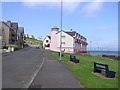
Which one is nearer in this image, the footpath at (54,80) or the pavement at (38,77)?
the footpath at (54,80)

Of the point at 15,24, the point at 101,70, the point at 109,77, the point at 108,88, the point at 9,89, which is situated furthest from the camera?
the point at 15,24

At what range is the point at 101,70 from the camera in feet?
60.4

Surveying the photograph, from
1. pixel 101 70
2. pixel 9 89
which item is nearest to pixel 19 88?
pixel 9 89

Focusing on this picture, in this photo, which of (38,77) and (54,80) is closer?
(54,80)

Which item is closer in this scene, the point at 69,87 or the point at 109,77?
the point at 69,87

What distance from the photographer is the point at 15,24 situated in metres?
131

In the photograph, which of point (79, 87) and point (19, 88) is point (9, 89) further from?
point (79, 87)

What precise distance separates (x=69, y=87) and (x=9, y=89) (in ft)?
8.78

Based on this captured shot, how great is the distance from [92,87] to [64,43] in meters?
86.8

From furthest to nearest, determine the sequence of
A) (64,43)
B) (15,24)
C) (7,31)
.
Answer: (15,24) → (7,31) → (64,43)

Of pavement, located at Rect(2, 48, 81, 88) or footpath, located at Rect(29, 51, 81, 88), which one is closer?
footpath, located at Rect(29, 51, 81, 88)

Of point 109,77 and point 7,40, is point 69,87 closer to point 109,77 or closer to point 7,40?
point 109,77

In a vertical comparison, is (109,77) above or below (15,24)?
below

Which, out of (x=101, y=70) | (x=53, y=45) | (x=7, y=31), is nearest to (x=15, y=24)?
(x=7, y=31)
